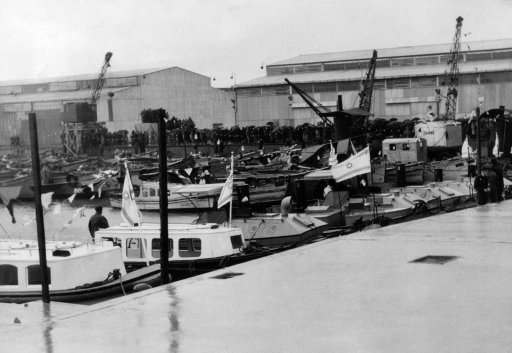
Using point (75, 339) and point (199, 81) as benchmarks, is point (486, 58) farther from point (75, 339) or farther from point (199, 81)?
point (75, 339)

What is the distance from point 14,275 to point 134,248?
556 cm

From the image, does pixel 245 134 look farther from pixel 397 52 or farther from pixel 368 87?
pixel 397 52

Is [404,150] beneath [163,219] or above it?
above

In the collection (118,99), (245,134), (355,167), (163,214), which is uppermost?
(118,99)

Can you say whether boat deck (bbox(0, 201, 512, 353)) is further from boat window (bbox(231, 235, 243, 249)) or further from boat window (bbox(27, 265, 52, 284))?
boat window (bbox(231, 235, 243, 249))

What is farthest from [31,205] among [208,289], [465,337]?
[465,337]

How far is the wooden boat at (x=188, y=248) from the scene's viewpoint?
77.7 ft

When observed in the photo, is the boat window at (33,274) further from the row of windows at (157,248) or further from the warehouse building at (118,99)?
the warehouse building at (118,99)

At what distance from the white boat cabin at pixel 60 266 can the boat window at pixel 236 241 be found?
Result: 4.28m

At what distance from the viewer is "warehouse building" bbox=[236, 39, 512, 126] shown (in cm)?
7275

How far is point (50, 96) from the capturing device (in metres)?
78.0

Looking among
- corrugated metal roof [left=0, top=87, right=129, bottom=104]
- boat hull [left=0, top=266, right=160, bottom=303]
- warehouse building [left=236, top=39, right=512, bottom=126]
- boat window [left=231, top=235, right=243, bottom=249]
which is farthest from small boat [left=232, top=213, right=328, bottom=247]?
corrugated metal roof [left=0, top=87, right=129, bottom=104]

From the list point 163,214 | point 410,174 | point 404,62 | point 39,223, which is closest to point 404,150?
point 410,174

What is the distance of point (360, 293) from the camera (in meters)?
10.8
